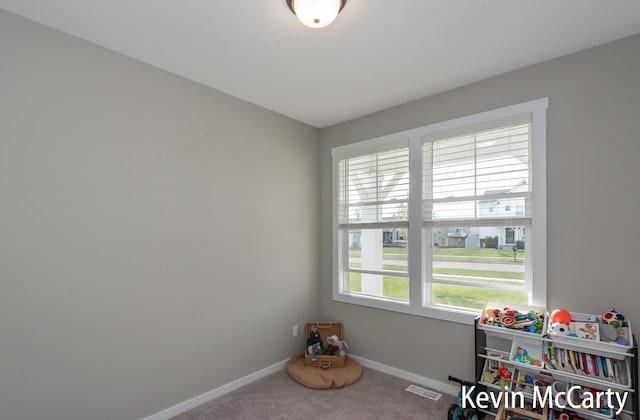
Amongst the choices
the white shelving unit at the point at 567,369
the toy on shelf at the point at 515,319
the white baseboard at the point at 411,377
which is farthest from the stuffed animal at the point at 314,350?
the toy on shelf at the point at 515,319

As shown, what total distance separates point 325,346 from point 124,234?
211cm

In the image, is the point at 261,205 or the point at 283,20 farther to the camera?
the point at 261,205

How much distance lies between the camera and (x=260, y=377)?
10.1 ft

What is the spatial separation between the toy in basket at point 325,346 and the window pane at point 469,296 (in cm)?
106

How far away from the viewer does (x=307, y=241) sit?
12.1ft

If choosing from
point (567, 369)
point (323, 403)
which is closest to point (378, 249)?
point (323, 403)

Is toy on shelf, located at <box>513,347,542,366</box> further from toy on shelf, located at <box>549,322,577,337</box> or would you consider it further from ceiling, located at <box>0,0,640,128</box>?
ceiling, located at <box>0,0,640,128</box>

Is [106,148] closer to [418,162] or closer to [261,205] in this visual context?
[261,205]

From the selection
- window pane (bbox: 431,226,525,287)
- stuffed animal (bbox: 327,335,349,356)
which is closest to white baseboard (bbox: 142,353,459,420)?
stuffed animal (bbox: 327,335,349,356)

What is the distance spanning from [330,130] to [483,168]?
5.74 feet

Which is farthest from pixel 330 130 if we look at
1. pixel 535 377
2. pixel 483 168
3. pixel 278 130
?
pixel 535 377

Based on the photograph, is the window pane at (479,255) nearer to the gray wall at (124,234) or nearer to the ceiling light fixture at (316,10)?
the gray wall at (124,234)

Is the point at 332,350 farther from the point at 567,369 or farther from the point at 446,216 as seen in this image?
the point at 567,369

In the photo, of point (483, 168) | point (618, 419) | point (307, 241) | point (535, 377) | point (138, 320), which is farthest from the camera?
point (307, 241)
